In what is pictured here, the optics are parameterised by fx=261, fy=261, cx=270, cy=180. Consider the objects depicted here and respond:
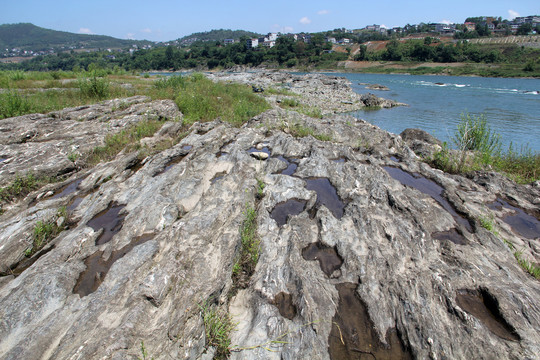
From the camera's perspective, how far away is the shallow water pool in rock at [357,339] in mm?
3900

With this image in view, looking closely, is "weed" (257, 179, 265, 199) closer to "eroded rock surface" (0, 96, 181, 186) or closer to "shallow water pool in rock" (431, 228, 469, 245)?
"shallow water pool in rock" (431, 228, 469, 245)

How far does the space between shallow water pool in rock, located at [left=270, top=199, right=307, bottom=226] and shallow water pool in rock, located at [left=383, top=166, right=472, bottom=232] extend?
4074mm

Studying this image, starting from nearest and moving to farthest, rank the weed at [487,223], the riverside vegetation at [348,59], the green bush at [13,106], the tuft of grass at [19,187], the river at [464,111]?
the weed at [487,223] < the tuft of grass at [19,187] < the green bush at [13,106] < the river at [464,111] < the riverside vegetation at [348,59]

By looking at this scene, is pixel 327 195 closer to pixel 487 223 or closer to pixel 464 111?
pixel 487 223

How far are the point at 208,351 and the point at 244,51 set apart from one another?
526ft

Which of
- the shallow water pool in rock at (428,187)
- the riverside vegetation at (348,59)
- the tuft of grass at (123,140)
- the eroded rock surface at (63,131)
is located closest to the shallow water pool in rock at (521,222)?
the shallow water pool in rock at (428,187)

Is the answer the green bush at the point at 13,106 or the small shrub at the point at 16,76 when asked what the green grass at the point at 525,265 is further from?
the small shrub at the point at 16,76

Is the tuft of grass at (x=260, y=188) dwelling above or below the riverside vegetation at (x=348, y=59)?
below

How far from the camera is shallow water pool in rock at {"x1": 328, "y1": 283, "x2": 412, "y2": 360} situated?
12.8 ft

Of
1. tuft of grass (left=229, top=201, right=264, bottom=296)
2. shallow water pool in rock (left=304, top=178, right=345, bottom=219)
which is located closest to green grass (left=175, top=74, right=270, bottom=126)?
shallow water pool in rock (left=304, top=178, right=345, bottom=219)

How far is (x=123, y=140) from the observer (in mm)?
11742

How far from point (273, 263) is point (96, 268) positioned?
135 inches

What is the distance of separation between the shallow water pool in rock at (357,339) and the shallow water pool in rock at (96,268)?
414 centimetres

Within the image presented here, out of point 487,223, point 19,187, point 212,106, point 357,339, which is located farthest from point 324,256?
point 212,106
